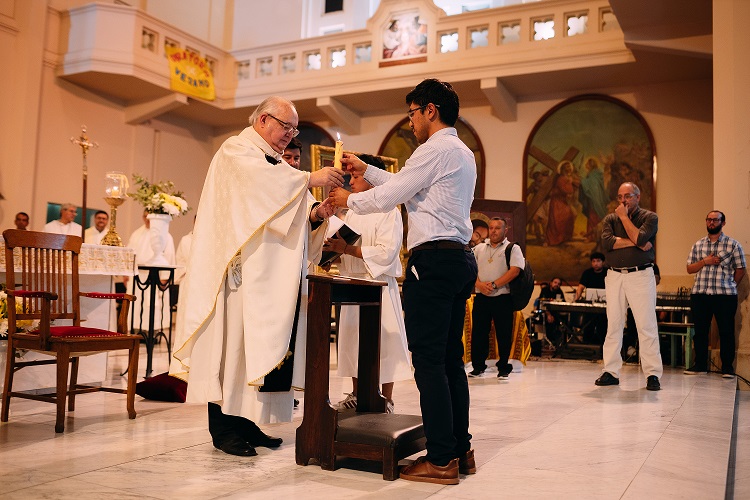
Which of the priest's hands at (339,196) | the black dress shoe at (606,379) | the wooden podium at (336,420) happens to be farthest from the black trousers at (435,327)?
the black dress shoe at (606,379)

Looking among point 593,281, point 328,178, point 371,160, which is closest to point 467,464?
point 328,178

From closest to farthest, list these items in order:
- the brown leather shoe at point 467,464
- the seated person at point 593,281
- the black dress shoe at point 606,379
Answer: the brown leather shoe at point 467,464, the black dress shoe at point 606,379, the seated person at point 593,281

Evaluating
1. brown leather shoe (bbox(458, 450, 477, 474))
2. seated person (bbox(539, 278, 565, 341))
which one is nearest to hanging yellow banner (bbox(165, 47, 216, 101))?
seated person (bbox(539, 278, 565, 341))

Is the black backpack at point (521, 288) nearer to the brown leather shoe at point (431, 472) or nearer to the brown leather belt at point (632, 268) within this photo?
the brown leather belt at point (632, 268)

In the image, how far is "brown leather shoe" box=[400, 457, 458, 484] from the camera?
10.3 feet

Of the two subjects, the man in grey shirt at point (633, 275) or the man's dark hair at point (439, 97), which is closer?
the man's dark hair at point (439, 97)

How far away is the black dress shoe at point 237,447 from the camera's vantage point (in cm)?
357

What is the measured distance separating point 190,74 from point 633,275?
32.2 ft

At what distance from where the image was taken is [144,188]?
297 inches

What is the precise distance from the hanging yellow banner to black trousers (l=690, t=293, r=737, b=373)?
31.3 feet

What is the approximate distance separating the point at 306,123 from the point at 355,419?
12.0 metres

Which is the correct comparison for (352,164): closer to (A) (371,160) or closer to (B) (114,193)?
(A) (371,160)

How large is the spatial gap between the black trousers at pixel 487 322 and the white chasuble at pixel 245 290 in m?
4.40

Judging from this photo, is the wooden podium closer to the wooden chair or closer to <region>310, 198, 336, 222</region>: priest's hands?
<region>310, 198, 336, 222</region>: priest's hands
